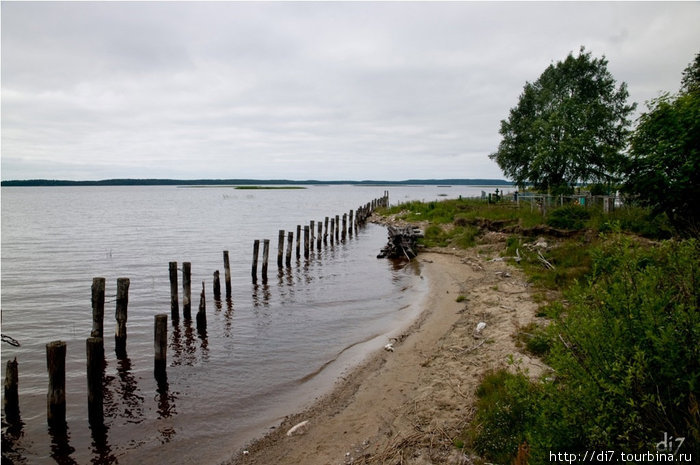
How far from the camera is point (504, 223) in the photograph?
26594 millimetres

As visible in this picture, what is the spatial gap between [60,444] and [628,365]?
Result: 30.6 feet

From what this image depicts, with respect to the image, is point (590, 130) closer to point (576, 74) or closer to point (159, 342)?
point (576, 74)

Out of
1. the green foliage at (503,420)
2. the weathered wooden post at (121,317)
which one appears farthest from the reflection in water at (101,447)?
the green foliage at (503,420)

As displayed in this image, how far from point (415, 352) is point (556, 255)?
9.72 meters

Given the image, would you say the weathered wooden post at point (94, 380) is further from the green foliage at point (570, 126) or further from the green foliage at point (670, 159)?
the green foliage at point (570, 126)

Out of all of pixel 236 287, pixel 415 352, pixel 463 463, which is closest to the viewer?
pixel 463 463

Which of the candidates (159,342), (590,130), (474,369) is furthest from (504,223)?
(159,342)

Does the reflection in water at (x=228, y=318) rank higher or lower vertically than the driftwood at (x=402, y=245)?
lower

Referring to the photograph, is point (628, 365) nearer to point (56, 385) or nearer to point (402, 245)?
point (56, 385)

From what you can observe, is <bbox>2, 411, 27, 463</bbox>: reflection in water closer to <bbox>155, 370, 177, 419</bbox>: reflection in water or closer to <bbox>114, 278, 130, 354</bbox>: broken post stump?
<bbox>155, 370, 177, 419</bbox>: reflection in water

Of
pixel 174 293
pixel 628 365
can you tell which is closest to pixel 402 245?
pixel 174 293

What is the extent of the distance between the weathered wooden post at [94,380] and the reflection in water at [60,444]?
45 centimetres

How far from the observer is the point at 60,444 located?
796 cm

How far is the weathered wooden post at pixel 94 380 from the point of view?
8375mm
